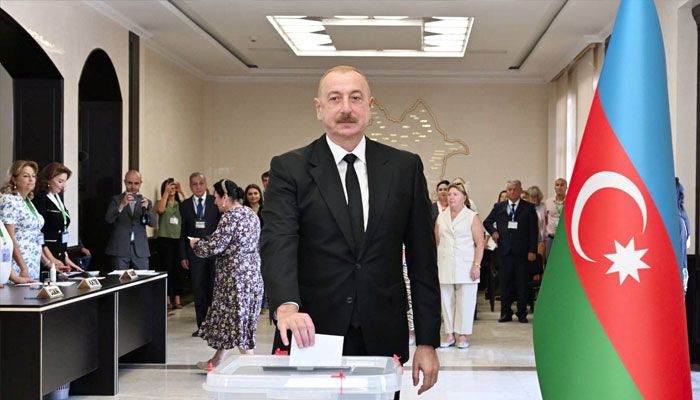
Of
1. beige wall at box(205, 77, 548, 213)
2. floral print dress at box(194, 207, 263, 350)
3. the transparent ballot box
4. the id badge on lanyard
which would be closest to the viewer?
the transparent ballot box

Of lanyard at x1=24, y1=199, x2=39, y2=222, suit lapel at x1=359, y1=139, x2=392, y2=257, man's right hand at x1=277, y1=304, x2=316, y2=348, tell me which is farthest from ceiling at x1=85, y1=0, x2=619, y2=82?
man's right hand at x1=277, y1=304, x2=316, y2=348

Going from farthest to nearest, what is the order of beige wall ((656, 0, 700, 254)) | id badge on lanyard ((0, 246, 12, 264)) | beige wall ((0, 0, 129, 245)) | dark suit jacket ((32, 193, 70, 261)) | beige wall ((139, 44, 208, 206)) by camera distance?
beige wall ((139, 44, 208, 206))
beige wall ((0, 0, 129, 245))
beige wall ((656, 0, 700, 254))
dark suit jacket ((32, 193, 70, 261))
id badge on lanyard ((0, 246, 12, 264))

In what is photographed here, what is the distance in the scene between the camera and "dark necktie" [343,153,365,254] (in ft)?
7.21

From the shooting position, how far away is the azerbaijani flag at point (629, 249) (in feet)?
Result: 7.54

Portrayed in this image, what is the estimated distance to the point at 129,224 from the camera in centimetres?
903

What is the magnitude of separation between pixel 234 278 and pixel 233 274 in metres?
0.03

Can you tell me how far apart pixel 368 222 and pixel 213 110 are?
12843 millimetres

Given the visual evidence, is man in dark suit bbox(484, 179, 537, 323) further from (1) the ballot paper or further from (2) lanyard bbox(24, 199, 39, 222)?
(1) the ballot paper

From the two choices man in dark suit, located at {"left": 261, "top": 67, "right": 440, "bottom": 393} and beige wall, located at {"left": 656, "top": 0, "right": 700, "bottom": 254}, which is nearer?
man in dark suit, located at {"left": 261, "top": 67, "right": 440, "bottom": 393}

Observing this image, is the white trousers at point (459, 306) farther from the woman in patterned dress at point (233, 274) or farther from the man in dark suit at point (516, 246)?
the woman in patterned dress at point (233, 274)

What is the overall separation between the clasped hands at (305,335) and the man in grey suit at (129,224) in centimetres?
715

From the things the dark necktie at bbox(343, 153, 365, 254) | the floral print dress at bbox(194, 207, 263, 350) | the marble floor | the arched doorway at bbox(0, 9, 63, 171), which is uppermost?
the arched doorway at bbox(0, 9, 63, 171)

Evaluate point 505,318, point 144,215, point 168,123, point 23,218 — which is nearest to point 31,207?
point 23,218

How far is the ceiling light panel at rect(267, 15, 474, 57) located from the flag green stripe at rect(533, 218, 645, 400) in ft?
25.2
